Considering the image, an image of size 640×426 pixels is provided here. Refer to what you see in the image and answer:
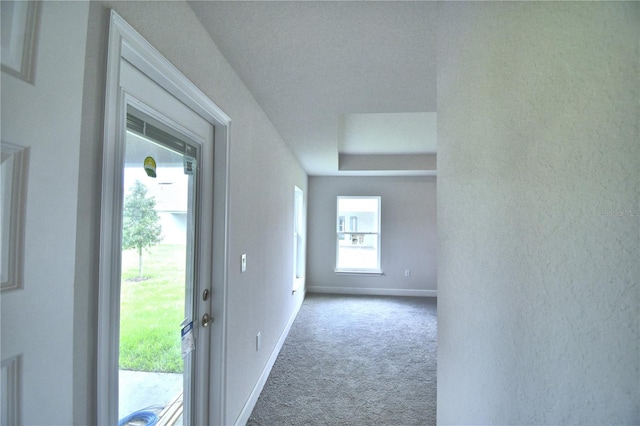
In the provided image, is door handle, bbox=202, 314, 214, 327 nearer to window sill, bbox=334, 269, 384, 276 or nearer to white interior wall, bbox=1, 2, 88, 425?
white interior wall, bbox=1, 2, 88, 425

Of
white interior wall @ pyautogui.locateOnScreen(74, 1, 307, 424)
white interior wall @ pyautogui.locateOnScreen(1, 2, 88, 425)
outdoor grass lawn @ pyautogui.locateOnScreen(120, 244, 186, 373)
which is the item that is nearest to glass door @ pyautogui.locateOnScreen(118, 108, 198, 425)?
outdoor grass lawn @ pyautogui.locateOnScreen(120, 244, 186, 373)

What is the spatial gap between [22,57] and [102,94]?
0.79 ft

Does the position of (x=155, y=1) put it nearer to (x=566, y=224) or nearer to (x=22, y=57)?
(x=22, y=57)

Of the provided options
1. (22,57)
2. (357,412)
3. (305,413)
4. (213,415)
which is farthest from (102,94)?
(357,412)

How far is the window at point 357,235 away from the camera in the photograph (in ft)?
17.0

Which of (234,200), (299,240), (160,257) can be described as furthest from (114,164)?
(299,240)

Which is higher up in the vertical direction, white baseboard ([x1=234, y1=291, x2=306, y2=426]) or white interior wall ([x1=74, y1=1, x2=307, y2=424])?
white interior wall ([x1=74, y1=1, x2=307, y2=424])

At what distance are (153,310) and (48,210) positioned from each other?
0.66m

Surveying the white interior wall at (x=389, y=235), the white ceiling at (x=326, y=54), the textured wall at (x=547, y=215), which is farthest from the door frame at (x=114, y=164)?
the white interior wall at (x=389, y=235)

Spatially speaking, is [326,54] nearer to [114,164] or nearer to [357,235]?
[114,164]

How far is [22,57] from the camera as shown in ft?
1.55

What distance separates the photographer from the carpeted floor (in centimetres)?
194

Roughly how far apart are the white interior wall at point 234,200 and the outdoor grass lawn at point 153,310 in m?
0.22

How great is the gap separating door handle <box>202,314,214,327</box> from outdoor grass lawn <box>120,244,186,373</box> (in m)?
0.13
